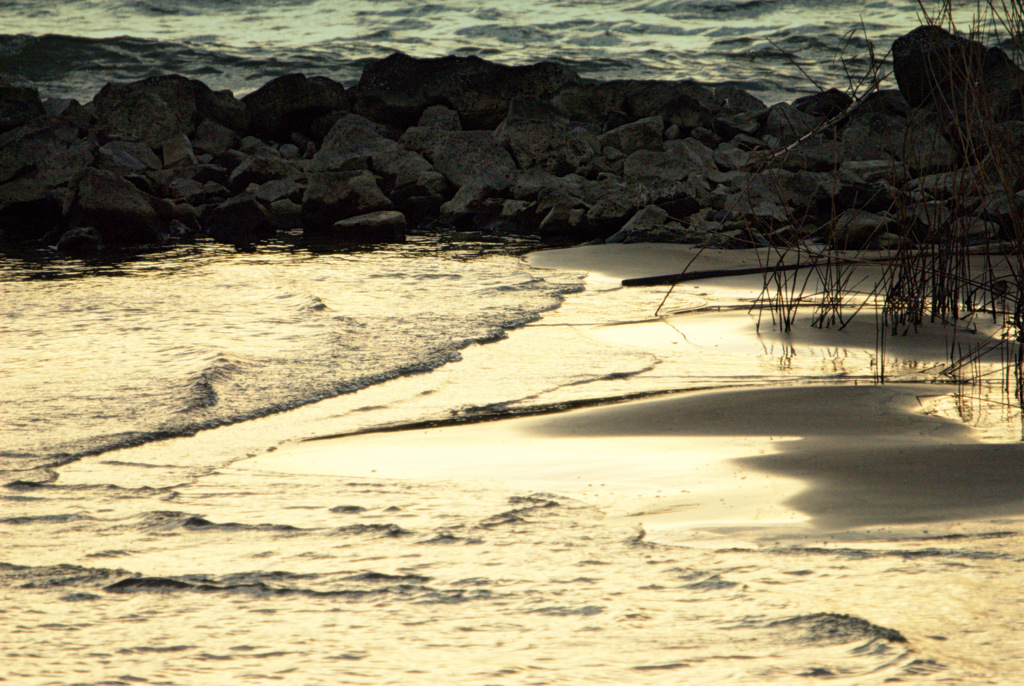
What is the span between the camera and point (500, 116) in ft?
48.4

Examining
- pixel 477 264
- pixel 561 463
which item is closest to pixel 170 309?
pixel 477 264

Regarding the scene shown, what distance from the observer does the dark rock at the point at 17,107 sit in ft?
41.0

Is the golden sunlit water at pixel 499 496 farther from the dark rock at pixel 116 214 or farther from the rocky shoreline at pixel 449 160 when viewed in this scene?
the dark rock at pixel 116 214

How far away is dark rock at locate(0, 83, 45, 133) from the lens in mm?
12484

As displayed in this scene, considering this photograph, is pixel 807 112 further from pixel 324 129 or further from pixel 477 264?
pixel 477 264

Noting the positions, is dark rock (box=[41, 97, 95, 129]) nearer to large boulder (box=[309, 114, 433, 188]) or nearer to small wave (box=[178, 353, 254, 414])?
large boulder (box=[309, 114, 433, 188])

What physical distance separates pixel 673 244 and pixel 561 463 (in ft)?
18.8

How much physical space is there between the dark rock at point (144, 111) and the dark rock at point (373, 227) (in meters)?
4.60

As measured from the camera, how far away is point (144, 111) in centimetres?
1369

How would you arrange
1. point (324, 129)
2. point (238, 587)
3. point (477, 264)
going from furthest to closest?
point (324, 129), point (477, 264), point (238, 587)

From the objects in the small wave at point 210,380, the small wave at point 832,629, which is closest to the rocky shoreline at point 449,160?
the small wave at point 210,380

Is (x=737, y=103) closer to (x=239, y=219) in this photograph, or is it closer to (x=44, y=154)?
(x=239, y=219)

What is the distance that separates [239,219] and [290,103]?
4.82 metres

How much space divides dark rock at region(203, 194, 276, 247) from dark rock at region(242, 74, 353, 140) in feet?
14.9
